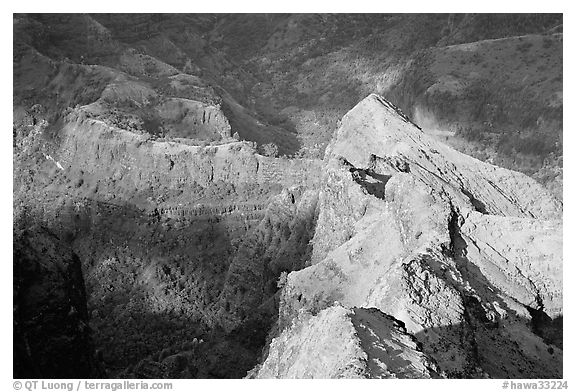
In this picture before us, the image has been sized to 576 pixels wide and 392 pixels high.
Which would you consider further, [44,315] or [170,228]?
[170,228]

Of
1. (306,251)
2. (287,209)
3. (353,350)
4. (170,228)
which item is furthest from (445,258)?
(170,228)

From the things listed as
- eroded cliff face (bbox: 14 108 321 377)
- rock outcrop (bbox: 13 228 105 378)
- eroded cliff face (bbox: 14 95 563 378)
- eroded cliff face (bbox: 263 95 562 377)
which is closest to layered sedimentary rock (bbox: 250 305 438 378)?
eroded cliff face (bbox: 14 95 563 378)

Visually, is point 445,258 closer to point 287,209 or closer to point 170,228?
point 287,209

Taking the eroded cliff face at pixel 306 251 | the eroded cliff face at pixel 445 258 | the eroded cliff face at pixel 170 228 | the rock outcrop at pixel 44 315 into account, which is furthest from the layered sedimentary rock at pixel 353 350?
the eroded cliff face at pixel 170 228

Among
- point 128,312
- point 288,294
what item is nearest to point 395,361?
point 288,294

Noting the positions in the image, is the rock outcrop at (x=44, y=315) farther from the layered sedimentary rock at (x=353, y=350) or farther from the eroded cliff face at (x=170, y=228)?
the eroded cliff face at (x=170, y=228)

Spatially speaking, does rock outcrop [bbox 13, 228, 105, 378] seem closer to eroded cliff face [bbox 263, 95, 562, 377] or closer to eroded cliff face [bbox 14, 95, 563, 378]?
eroded cliff face [bbox 14, 95, 563, 378]
